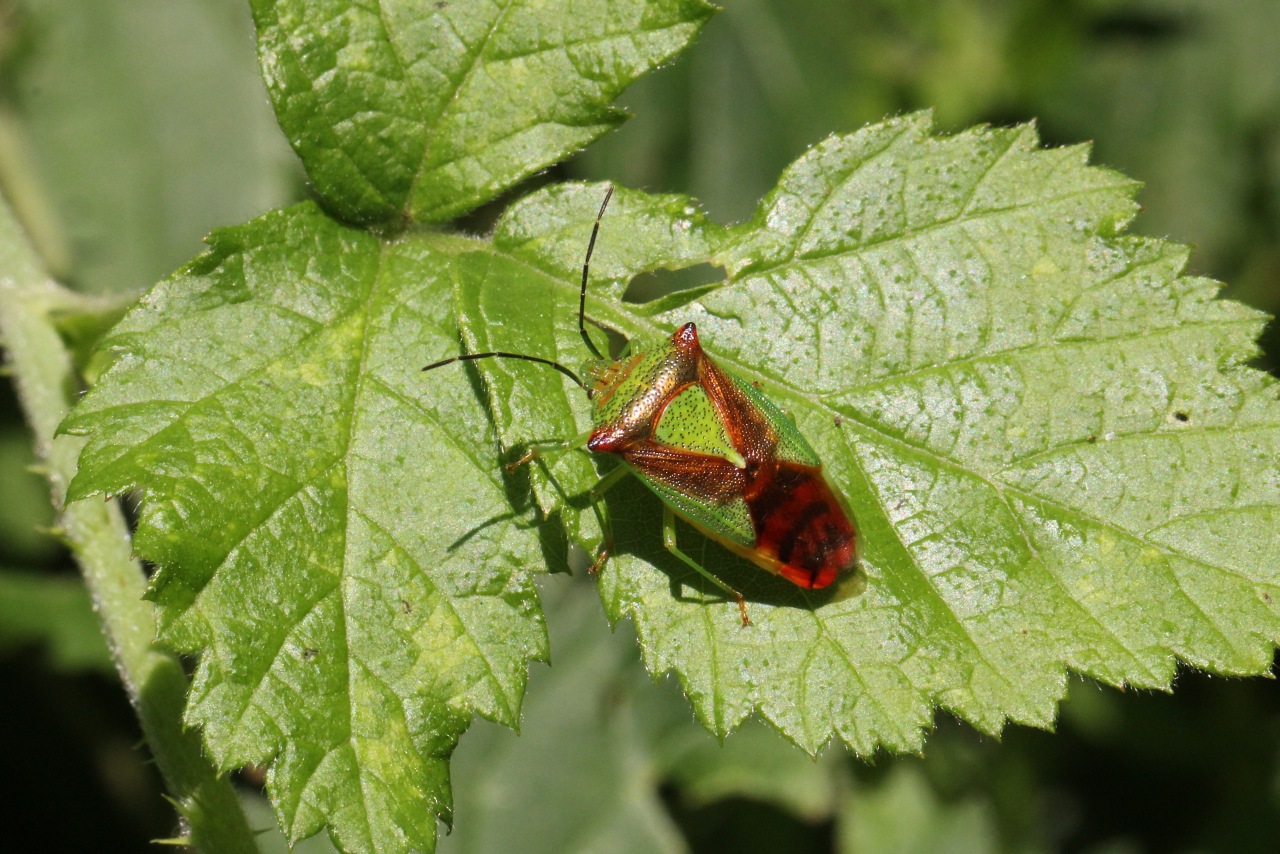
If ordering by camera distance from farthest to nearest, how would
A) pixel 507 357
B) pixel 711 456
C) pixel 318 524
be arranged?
pixel 711 456, pixel 507 357, pixel 318 524

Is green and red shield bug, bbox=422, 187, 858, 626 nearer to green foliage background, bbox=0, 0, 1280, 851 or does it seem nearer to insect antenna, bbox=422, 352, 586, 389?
insect antenna, bbox=422, 352, 586, 389

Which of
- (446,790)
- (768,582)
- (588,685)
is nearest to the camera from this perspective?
(446,790)

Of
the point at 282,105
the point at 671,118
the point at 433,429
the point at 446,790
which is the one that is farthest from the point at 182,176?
the point at 446,790

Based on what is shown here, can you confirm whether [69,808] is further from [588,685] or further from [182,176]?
[182,176]

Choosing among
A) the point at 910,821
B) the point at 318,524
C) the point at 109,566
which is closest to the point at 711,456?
the point at 318,524

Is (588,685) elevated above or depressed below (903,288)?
below

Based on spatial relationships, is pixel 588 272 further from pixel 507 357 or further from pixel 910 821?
pixel 910 821

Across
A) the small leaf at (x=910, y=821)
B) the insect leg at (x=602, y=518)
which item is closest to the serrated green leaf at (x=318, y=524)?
the insect leg at (x=602, y=518)

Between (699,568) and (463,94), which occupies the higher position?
(463,94)
